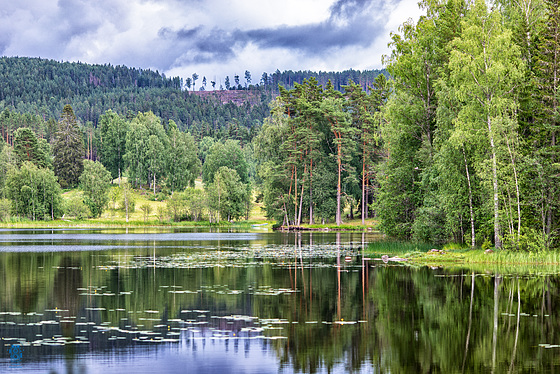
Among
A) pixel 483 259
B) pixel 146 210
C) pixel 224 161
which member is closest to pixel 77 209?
pixel 146 210

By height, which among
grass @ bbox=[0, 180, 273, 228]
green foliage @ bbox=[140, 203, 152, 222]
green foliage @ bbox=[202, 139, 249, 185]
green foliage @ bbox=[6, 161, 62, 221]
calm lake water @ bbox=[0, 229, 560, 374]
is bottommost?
calm lake water @ bbox=[0, 229, 560, 374]

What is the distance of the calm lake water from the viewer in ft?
45.0

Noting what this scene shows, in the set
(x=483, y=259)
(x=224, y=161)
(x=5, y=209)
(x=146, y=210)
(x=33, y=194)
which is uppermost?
(x=224, y=161)

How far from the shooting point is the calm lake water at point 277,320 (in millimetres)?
13711

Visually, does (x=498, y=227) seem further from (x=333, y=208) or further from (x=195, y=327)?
(x=333, y=208)

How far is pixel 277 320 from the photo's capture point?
1867cm

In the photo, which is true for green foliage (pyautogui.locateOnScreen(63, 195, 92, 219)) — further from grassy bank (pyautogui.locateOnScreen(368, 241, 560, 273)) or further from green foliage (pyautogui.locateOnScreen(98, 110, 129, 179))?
grassy bank (pyautogui.locateOnScreen(368, 241, 560, 273))

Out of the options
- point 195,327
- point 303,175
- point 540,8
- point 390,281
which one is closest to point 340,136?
point 303,175

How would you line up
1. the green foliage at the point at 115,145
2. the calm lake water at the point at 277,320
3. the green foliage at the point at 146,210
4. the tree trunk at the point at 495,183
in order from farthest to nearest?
the green foliage at the point at 115,145 → the green foliage at the point at 146,210 → the tree trunk at the point at 495,183 → the calm lake water at the point at 277,320

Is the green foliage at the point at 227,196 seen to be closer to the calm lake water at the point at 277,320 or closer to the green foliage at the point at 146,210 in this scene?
the green foliage at the point at 146,210

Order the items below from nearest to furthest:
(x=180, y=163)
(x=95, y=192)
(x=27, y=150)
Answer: (x=95, y=192), (x=27, y=150), (x=180, y=163)

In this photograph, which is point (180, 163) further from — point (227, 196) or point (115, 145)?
point (227, 196)

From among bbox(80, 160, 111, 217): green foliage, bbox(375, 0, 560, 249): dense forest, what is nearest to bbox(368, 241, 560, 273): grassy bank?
bbox(375, 0, 560, 249): dense forest

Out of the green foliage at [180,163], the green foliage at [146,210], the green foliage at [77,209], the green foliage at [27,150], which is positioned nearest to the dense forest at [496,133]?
the green foliage at [146,210]
